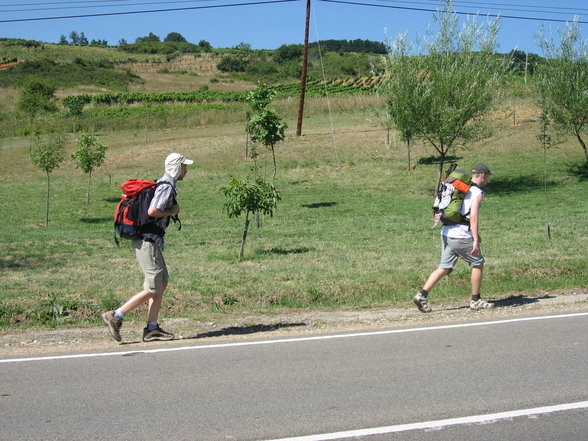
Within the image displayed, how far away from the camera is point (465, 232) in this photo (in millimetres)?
8758

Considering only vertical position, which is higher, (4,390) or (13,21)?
(13,21)

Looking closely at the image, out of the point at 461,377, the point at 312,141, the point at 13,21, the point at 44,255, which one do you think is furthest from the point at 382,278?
the point at 312,141

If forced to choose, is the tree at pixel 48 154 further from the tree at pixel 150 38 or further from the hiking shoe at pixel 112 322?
the tree at pixel 150 38

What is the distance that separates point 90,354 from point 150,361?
80 centimetres

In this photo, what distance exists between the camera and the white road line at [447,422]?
4840 millimetres

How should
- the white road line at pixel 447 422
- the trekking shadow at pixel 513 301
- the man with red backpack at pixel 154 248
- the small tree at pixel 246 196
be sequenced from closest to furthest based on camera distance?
the white road line at pixel 447 422 < the man with red backpack at pixel 154 248 < the trekking shadow at pixel 513 301 < the small tree at pixel 246 196

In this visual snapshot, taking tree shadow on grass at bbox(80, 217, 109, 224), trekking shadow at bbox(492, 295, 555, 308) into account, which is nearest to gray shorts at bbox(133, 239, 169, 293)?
trekking shadow at bbox(492, 295, 555, 308)

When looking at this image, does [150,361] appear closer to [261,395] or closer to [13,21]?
[261,395]

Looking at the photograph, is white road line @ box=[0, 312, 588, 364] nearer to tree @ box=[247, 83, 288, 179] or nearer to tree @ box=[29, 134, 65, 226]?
tree @ box=[247, 83, 288, 179]

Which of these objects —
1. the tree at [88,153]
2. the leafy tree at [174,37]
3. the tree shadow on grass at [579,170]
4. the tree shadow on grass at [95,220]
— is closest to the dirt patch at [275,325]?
the tree shadow on grass at [95,220]

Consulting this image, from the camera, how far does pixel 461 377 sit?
6.10 meters

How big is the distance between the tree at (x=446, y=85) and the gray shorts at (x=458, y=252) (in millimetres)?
18862

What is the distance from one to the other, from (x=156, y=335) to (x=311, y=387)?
2.53 meters

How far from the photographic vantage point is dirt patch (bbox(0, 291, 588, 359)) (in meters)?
7.75
